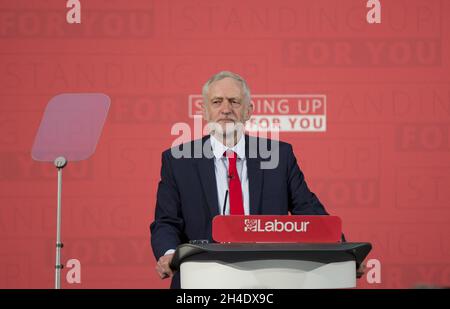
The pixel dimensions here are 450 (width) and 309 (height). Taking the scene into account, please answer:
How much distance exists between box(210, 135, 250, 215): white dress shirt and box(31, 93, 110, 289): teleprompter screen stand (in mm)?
1125

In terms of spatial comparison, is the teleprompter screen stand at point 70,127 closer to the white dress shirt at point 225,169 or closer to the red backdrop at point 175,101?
the red backdrop at point 175,101

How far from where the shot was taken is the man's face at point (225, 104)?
8.07 feet

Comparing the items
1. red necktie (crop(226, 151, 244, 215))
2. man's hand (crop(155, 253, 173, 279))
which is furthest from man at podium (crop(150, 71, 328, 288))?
man's hand (crop(155, 253, 173, 279))

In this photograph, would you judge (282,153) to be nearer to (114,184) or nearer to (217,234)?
(217,234)

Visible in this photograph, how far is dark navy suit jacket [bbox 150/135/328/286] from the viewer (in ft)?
7.60

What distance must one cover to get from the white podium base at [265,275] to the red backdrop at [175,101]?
2.11m

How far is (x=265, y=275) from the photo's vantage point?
153cm

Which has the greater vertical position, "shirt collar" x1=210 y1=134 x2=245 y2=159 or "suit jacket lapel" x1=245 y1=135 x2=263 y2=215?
"shirt collar" x1=210 y1=134 x2=245 y2=159

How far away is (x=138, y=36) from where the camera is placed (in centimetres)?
366

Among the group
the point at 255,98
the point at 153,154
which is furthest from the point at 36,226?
the point at 255,98

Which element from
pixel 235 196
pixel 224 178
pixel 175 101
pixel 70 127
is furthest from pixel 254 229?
pixel 175 101

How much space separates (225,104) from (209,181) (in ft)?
0.95

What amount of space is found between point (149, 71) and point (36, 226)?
980 mm

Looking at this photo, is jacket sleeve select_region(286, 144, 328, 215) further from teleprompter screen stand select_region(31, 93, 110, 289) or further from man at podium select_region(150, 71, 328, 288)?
teleprompter screen stand select_region(31, 93, 110, 289)
